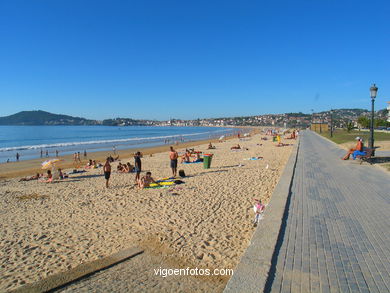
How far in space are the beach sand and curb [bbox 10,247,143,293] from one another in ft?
1.12

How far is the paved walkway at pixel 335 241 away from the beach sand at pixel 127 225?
870mm

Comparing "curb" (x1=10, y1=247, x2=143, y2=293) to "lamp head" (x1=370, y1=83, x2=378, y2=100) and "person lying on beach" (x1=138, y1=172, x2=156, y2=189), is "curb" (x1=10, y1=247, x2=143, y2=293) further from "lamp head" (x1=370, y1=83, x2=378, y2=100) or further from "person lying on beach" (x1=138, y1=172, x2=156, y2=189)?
"lamp head" (x1=370, y1=83, x2=378, y2=100)

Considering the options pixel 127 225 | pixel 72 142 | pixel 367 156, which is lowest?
pixel 72 142

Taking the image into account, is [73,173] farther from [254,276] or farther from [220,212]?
[254,276]

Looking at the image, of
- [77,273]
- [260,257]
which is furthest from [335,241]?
[77,273]

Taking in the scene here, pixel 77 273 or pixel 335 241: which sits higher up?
pixel 335 241

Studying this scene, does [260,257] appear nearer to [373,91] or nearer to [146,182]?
[146,182]

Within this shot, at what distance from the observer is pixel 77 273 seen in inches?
152

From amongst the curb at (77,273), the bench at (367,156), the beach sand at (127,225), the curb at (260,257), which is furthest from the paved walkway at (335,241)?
the bench at (367,156)

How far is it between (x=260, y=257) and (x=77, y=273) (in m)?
2.60

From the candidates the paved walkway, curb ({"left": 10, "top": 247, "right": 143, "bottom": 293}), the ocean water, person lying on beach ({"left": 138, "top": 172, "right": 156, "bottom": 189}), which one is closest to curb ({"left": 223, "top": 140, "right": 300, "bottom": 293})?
the paved walkway

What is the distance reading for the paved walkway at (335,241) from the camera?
315 cm

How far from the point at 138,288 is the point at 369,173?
947 centimetres

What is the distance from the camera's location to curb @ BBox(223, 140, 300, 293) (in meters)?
3.05
